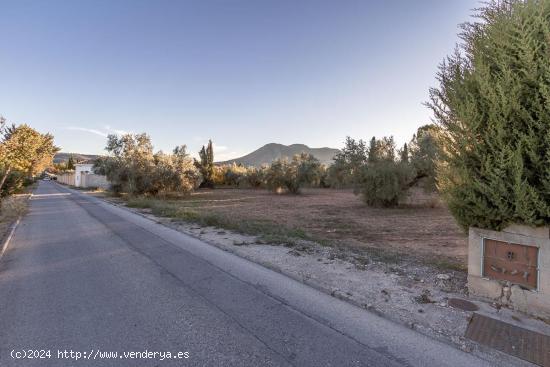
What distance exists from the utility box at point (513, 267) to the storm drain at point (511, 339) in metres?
0.62

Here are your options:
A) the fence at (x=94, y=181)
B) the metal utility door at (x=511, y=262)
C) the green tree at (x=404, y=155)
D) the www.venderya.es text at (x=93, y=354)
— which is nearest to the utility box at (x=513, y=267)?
the metal utility door at (x=511, y=262)

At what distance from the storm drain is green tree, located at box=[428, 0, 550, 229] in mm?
1345

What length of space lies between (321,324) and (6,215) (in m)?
16.7

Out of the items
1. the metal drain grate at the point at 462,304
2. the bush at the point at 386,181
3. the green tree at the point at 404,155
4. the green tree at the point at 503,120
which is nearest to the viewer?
the green tree at the point at 503,120

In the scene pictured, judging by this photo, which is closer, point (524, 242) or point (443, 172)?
point (524, 242)

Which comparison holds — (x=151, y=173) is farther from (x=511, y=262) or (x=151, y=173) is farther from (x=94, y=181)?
(x=94, y=181)

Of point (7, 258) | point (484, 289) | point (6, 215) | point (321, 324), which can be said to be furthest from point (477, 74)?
point (6, 215)

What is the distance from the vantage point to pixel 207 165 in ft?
169

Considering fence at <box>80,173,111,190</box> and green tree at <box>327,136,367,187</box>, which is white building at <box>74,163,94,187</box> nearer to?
fence at <box>80,173,111,190</box>

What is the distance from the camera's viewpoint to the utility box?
368 cm

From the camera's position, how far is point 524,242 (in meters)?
3.85

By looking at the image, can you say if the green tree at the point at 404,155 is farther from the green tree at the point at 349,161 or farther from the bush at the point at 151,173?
the bush at the point at 151,173

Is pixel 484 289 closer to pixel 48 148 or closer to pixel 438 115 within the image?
pixel 438 115

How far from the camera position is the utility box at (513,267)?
368 cm
